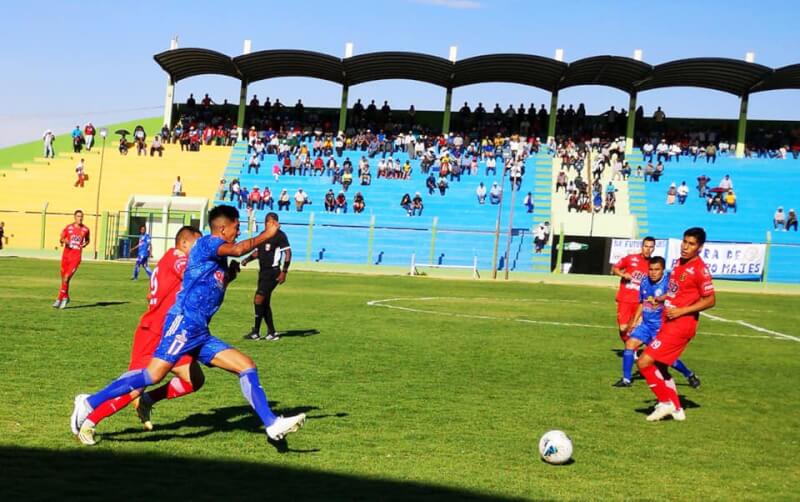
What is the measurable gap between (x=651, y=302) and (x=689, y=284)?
2159 mm

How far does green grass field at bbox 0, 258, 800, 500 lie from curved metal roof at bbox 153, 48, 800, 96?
40.8m

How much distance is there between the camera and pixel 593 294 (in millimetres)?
37750

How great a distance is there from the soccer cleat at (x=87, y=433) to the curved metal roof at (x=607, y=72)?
5384 centimetres

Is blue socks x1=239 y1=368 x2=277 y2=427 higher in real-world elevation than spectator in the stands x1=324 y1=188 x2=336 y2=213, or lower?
lower

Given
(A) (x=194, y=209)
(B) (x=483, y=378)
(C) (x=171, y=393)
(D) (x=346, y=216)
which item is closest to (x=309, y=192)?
(D) (x=346, y=216)

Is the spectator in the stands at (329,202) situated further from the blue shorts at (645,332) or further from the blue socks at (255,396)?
the blue socks at (255,396)

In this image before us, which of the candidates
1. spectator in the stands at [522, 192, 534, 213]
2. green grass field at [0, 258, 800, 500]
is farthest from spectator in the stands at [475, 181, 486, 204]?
green grass field at [0, 258, 800, 500]

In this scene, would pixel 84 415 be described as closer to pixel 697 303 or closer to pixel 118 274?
pixel 697 303

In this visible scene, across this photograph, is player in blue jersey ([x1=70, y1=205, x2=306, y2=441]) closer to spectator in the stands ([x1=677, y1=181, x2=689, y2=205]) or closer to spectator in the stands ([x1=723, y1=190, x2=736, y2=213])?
spectator in the stands ([x1=677, y1=181, x2=689, y2=205])

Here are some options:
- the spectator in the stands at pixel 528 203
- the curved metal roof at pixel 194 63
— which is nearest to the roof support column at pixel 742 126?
the spectator in the stands at pixel 528 203

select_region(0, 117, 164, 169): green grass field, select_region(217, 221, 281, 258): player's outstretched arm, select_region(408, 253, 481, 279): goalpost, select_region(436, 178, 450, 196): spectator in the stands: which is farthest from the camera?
select_region(0, 117, 164, 169): green grass field

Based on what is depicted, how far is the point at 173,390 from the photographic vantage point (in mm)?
9453

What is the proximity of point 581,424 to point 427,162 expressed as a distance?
167ft

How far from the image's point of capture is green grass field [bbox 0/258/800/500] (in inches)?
313
